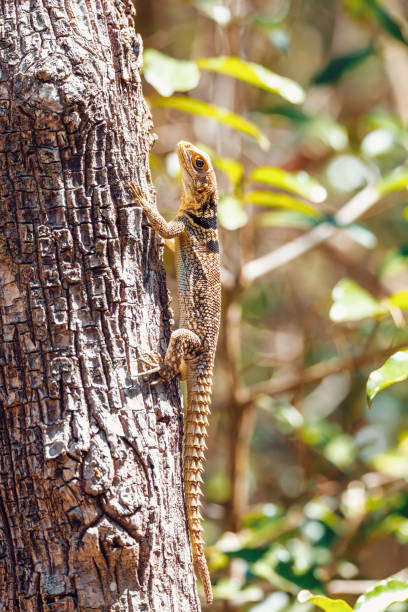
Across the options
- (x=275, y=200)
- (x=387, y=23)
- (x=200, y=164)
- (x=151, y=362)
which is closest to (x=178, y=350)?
(x=151, y=362)

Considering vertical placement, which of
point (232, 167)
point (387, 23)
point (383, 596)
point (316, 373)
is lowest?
point (383, 596)

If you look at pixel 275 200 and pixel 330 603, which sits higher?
pixel 275 200

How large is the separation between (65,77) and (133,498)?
121 cm

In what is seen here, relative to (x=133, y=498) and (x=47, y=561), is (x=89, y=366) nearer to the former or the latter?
(x=133, y=498)

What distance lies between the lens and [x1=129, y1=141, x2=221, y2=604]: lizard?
232 cm

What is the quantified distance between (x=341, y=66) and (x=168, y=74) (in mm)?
1800

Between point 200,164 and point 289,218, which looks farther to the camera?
point 289,218

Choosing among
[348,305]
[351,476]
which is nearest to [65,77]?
[348,305]

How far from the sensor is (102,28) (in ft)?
6.70

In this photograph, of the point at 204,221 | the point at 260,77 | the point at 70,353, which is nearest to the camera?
the point at 70,353

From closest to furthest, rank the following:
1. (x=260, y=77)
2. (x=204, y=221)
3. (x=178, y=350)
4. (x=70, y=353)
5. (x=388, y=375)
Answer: (x=70, y=353)
(x=388, y=375)
(x=178, y=350)
(x=260, y=77)
(x=204, y=221)

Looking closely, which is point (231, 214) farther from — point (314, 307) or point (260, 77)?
point (314, 307)

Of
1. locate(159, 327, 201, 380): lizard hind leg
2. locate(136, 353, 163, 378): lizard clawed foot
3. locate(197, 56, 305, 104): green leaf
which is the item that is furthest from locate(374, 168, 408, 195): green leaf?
locate(136, 353, 163, 378): lizard clawed foot

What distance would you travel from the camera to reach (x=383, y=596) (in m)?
2.29
